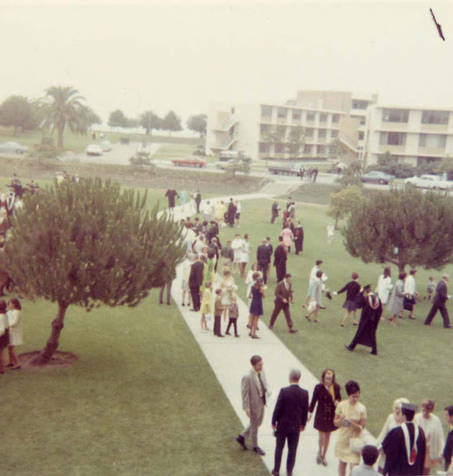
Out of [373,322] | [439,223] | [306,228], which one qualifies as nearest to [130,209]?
[373,322]

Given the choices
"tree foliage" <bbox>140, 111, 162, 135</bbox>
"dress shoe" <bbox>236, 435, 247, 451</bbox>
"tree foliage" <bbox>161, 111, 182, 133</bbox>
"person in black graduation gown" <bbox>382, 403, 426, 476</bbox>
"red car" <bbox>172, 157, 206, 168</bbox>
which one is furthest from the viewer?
"tree foliage" <bbox>161, 111, 182, 133</bbox>

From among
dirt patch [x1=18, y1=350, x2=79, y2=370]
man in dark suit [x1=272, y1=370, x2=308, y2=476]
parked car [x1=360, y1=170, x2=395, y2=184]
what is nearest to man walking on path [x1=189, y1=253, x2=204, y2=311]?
dirt patch [x1=18, y1=350, x2=79, y2=370]

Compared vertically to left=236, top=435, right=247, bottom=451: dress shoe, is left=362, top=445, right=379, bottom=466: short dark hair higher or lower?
higher

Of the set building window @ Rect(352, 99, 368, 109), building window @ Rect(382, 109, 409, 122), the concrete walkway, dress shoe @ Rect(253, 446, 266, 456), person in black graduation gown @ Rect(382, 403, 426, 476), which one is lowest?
the concrete walkway

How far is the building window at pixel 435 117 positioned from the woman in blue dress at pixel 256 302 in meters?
59.3

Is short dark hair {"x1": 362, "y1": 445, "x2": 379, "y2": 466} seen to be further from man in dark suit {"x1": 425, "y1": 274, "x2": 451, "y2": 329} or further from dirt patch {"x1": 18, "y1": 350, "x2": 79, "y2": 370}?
man in dark suit {"x1": 425, "y1": 274, "x2": 451, "y2": 329}

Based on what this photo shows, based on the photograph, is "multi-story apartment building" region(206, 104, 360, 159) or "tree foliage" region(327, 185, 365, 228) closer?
"tree foliage" region(327, 185, 365, 228)

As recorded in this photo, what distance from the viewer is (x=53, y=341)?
37.9 ft

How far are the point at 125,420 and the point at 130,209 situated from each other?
3656 mm

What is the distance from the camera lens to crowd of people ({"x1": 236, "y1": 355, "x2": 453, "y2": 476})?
6.61 metres

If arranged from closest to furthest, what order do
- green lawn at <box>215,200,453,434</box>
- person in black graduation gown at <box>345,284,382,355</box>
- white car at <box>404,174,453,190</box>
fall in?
green lawn at <box>215,200,453,434</box> < person in black graduation gown at <box>345,284,382,355</box> < white car at <box>404,174,453,190</box>

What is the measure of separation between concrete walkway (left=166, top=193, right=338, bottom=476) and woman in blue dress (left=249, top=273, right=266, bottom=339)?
0.29m

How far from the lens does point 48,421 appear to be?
9336mm

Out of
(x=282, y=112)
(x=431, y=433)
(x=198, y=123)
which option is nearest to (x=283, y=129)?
(x=282, y=112)
